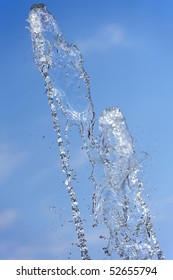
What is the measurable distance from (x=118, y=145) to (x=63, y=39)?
203 inches

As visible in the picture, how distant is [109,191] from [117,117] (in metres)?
3.32

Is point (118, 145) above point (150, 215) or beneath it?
above

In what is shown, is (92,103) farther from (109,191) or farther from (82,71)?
(109,191)
